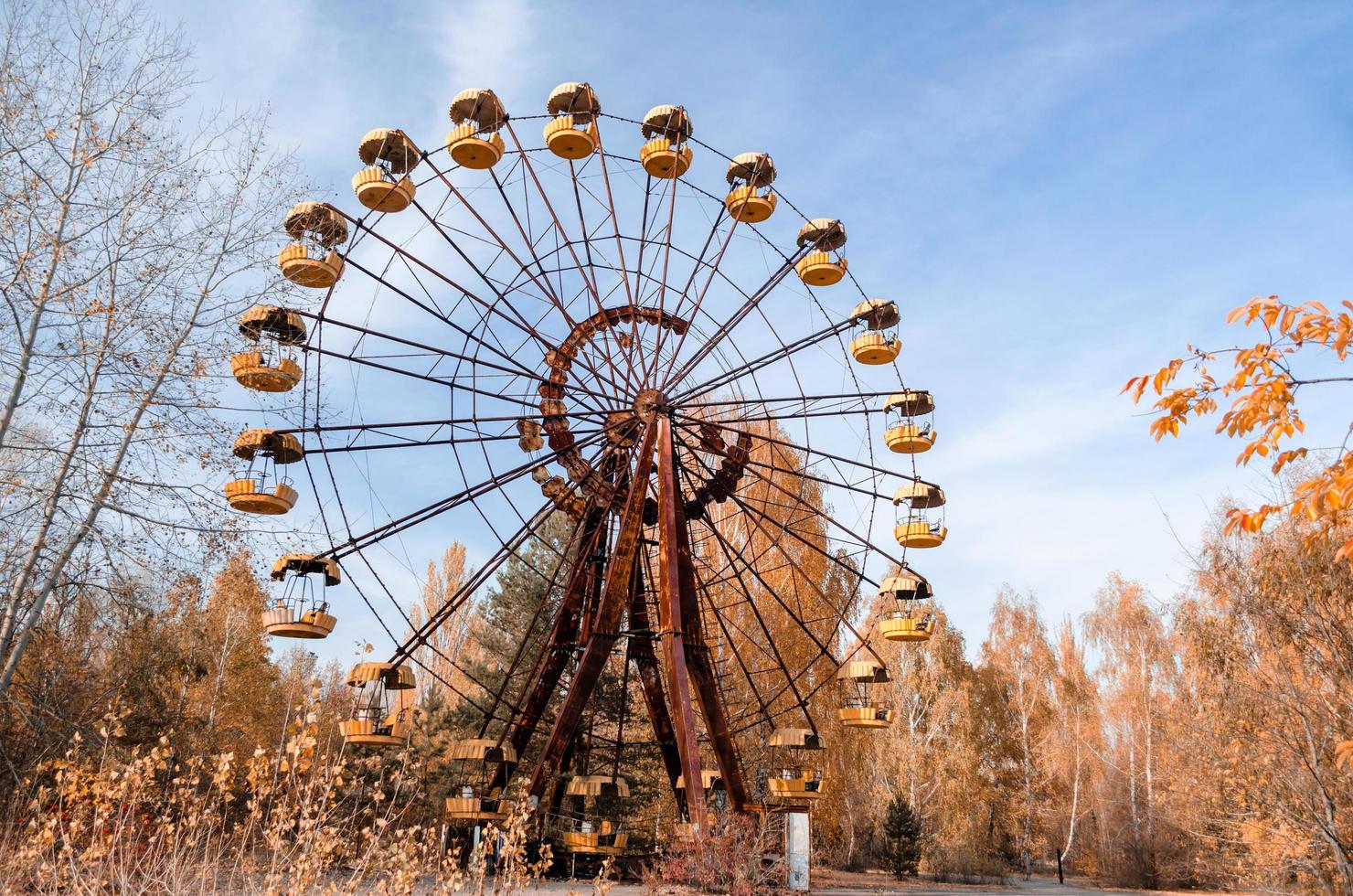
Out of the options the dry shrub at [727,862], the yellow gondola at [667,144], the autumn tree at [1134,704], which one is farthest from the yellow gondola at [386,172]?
the autumn tree at [1134,704]

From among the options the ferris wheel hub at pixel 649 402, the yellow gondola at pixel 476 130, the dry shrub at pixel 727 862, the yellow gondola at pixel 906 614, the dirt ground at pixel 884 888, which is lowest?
the dirt ground at pixel 884 888

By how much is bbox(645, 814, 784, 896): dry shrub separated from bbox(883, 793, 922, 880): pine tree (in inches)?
539

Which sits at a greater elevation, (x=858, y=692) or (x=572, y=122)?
(x=572, y=122)

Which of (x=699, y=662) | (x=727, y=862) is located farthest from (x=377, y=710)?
(x=727, y=862)

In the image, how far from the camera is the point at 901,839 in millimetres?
27859

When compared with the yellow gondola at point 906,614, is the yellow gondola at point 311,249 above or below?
above

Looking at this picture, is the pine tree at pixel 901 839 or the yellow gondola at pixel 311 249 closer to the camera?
the yellow gondola at pixel 311 249

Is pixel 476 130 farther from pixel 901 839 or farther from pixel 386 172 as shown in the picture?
pixel 901 839

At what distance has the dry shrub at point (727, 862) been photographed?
13.7 m

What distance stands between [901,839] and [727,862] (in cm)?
1575

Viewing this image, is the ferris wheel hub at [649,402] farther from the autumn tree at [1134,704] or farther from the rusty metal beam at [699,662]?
the autumn tree at [1134,704]

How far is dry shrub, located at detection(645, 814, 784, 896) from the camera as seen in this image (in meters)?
13.7

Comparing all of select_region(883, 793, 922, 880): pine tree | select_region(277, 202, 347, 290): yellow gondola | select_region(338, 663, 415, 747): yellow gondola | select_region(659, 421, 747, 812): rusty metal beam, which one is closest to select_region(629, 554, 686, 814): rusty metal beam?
select_region(659, 421, 747, 812): rusty metal beam

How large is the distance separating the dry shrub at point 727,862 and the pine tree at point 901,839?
13.7 meters
